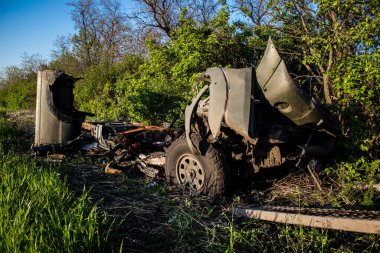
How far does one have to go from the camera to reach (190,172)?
13.5 feet

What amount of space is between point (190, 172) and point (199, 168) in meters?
0.15

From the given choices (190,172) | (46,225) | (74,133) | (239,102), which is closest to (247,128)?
(239,102)

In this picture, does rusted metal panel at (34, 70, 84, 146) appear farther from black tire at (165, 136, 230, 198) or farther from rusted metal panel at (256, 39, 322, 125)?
rusted metal panel at (256, 39, 322, 125)

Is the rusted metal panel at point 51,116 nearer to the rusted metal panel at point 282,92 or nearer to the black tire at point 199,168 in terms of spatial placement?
the black tire at point 199,168

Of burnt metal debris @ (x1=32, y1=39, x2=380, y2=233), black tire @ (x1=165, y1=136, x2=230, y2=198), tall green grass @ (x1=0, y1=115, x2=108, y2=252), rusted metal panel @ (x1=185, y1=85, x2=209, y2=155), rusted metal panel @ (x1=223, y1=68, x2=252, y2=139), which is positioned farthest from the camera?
rusted metal panel @ (x1=185, y1=85, x2=209, y2=155)

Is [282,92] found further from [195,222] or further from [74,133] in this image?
[74,133]

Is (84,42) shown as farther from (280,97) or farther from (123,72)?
(280,97)

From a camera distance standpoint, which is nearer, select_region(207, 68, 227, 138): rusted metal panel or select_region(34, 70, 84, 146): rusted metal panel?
select_region(207, 68, 227, 138): rusted metal panel

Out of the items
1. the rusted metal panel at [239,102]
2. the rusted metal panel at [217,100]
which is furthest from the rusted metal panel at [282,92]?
the rusted metal panel at [217,100]

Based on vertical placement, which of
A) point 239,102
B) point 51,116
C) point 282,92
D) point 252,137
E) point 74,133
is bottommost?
point 74,133

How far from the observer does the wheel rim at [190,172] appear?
158 inches

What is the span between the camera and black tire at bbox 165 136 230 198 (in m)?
3.83

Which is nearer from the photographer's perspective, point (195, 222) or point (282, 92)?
point (195, 222)

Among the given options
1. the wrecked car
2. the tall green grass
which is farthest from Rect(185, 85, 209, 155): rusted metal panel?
the tall green grass
